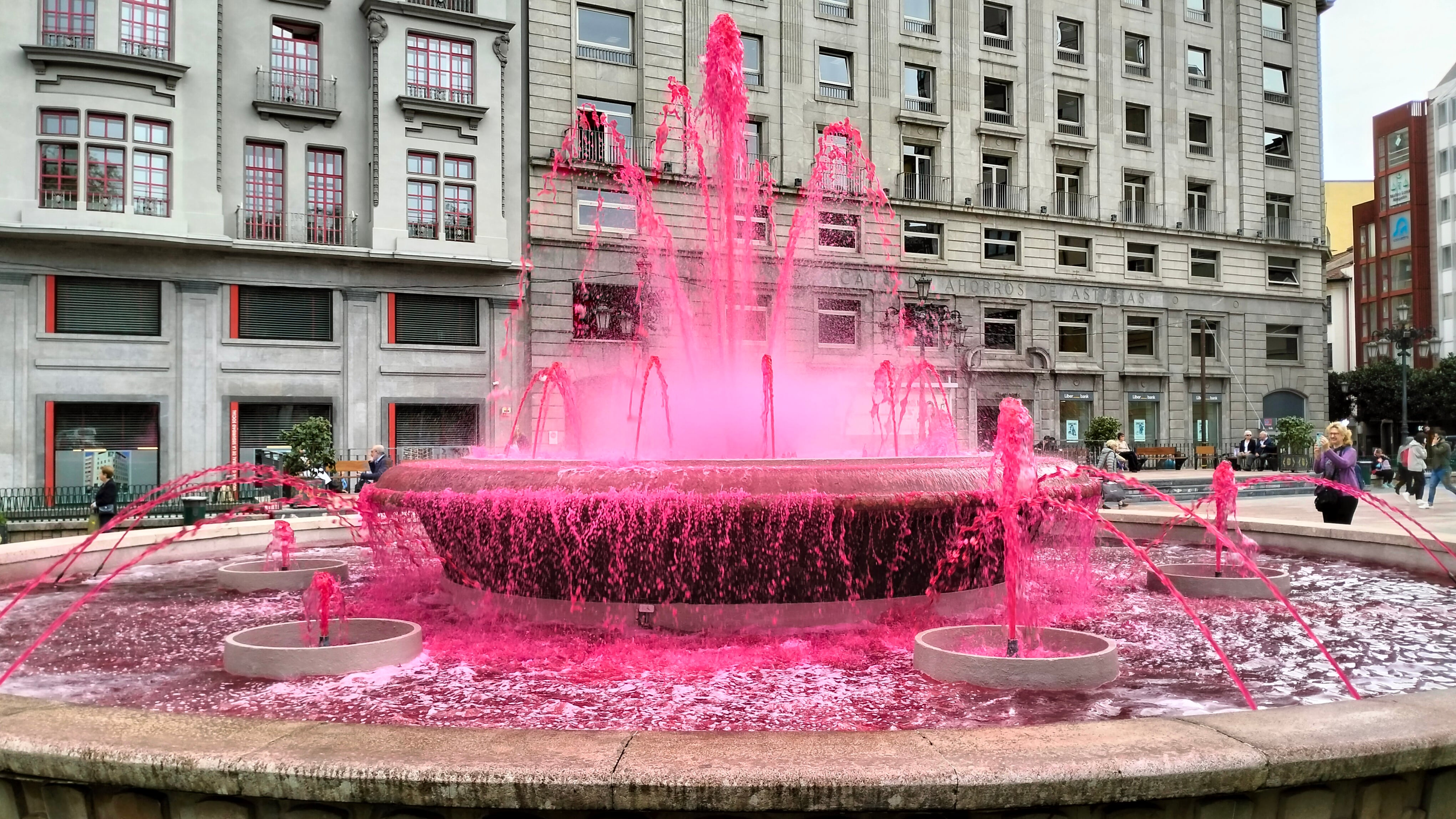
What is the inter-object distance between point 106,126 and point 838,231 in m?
21.9

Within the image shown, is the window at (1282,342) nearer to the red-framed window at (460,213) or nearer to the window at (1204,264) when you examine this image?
the window at (1204,264)

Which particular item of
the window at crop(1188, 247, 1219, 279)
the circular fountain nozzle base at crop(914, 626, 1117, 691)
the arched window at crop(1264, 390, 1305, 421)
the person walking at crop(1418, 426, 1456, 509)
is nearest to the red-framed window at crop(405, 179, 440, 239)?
the person walking at crop(1418, 426, 1456, 509)

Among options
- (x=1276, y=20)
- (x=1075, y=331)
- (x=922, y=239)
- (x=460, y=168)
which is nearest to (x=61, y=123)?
(x=460, y=168)

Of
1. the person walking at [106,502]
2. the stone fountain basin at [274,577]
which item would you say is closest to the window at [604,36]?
the person walking at [106,502]

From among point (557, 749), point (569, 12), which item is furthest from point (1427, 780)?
point (569, 12)

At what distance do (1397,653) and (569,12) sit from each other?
30.3 m

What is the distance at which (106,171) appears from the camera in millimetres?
25469

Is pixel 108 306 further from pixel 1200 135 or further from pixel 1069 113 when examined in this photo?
pixel 1200 135

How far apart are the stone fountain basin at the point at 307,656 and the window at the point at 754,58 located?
31.3 meters

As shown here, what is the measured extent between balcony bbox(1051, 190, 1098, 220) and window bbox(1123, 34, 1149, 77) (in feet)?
19.3

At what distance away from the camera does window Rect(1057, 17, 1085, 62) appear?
40.2m

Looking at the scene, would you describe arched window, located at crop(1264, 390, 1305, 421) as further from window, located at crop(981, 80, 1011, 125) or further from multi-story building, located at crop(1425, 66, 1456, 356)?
multi-story building, located at crop(1425, 66, 1456, 356)

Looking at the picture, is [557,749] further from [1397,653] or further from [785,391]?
[785,391]

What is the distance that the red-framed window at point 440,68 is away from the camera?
29031mm
